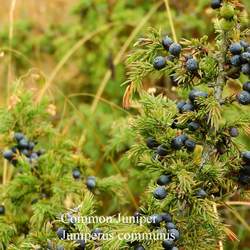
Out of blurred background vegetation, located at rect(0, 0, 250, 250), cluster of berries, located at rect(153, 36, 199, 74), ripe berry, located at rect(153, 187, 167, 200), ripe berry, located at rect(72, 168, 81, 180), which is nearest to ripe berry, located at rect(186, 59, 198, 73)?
cluster of berries, located at rect(153, 36, 199, 74)

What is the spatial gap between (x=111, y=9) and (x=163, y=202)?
167 centimetres

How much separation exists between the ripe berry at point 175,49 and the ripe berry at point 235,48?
0.31ft

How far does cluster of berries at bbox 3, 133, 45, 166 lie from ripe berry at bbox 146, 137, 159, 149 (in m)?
0.40

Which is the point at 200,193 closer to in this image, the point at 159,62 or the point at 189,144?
the point at 189,144

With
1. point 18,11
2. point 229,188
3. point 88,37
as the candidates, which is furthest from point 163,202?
point 18,11

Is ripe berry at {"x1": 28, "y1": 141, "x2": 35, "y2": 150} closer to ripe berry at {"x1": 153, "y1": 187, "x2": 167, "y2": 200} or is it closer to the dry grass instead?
ripe berry at {"x1": 153, "y1": 187, "x2": 167, "y2": 200}

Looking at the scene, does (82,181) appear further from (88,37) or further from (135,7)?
(135,7)

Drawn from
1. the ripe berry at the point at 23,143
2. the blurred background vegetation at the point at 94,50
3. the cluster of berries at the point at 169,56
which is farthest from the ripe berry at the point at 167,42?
the blurred background vegetation at the point at 94,50

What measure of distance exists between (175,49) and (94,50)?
4.94 feet

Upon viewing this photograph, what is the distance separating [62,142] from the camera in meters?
1.55

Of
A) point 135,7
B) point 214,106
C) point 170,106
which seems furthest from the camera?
point 135,7

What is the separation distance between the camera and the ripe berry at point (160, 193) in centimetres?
114

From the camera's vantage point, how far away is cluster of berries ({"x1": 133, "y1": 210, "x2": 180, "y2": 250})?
44.1 inches

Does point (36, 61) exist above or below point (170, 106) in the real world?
below
